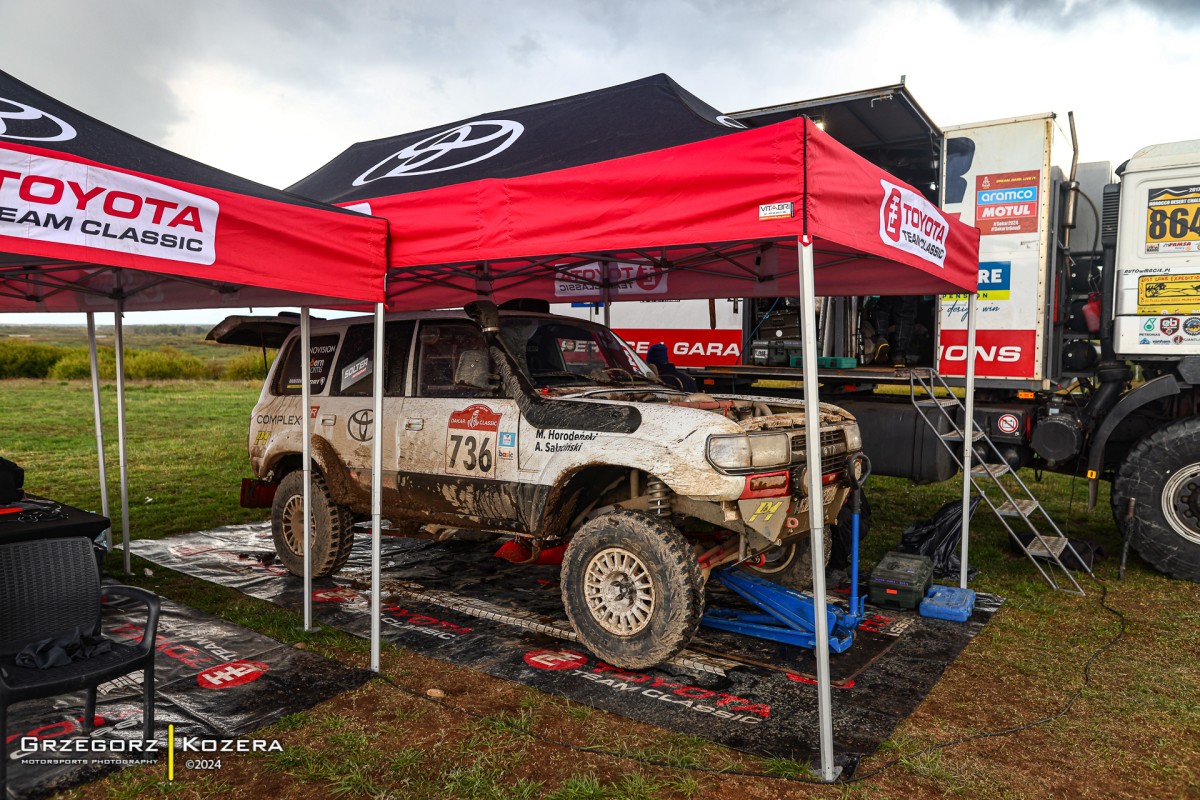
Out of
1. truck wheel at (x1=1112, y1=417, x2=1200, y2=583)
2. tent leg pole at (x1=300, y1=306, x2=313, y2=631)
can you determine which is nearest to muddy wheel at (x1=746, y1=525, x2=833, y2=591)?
truck wheel at (x1=1112, y1=417, x2=1200, y2=583)

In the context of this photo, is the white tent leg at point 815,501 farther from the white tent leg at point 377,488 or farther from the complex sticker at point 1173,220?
the complex sticker at point 1173,220

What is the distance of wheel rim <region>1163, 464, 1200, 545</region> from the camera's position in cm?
590

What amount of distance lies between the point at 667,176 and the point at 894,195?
1.32m

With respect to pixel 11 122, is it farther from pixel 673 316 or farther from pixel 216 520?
pixel 673 316

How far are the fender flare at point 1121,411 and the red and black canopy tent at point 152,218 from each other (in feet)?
18.7

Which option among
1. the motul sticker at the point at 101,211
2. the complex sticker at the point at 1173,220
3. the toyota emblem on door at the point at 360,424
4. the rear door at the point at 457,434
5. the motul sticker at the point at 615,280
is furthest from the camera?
the motul sticker at the point at 615,280

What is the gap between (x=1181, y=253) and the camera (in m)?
6.00

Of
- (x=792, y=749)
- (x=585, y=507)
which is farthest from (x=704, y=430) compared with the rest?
(x=792, y=749)

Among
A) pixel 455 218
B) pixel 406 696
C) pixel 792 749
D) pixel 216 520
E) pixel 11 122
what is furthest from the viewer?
pixel 216 520

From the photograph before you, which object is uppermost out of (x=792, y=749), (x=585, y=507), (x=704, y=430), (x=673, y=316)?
(x=673, y=316)

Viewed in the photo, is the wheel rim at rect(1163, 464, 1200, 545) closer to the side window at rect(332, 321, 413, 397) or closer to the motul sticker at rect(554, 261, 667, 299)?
the motul sticker at rect(554, 261, 667, 299)

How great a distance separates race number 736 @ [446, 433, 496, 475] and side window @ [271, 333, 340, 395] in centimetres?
151

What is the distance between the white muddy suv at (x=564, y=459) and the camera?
4195 millimetres

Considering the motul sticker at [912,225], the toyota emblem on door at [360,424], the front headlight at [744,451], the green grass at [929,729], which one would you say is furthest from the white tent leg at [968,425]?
the toyota emblem on door at [360,424]
